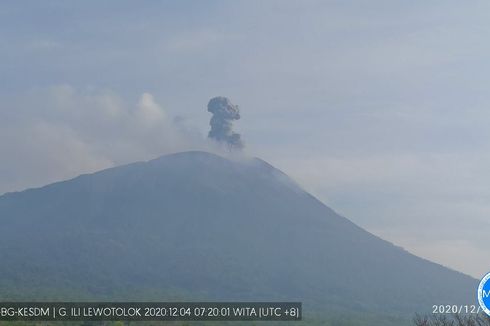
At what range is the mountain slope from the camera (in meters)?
125

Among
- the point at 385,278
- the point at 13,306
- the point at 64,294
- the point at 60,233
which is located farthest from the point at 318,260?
the point at 13,306

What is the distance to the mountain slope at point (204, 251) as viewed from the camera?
12512cm

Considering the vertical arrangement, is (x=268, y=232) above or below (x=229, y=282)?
above

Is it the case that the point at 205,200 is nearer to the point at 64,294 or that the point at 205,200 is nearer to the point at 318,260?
the point at 318,260

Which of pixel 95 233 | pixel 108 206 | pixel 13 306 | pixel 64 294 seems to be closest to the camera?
pixel 13 306

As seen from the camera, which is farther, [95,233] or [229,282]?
[95,233]

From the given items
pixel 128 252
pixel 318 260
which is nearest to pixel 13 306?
pixel 128 252

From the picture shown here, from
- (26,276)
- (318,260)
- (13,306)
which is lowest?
(13,306)

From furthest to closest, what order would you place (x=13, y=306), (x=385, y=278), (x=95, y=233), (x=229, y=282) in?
(x=95, y=233) < (x=385, y=278) < (x=229, y=282) < (x=13, y=306)

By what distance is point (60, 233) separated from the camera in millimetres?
154875

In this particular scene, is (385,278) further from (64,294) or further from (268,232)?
(64,294)

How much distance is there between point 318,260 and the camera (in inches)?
6024

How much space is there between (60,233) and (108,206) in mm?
28184

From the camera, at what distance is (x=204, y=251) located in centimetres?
15200
